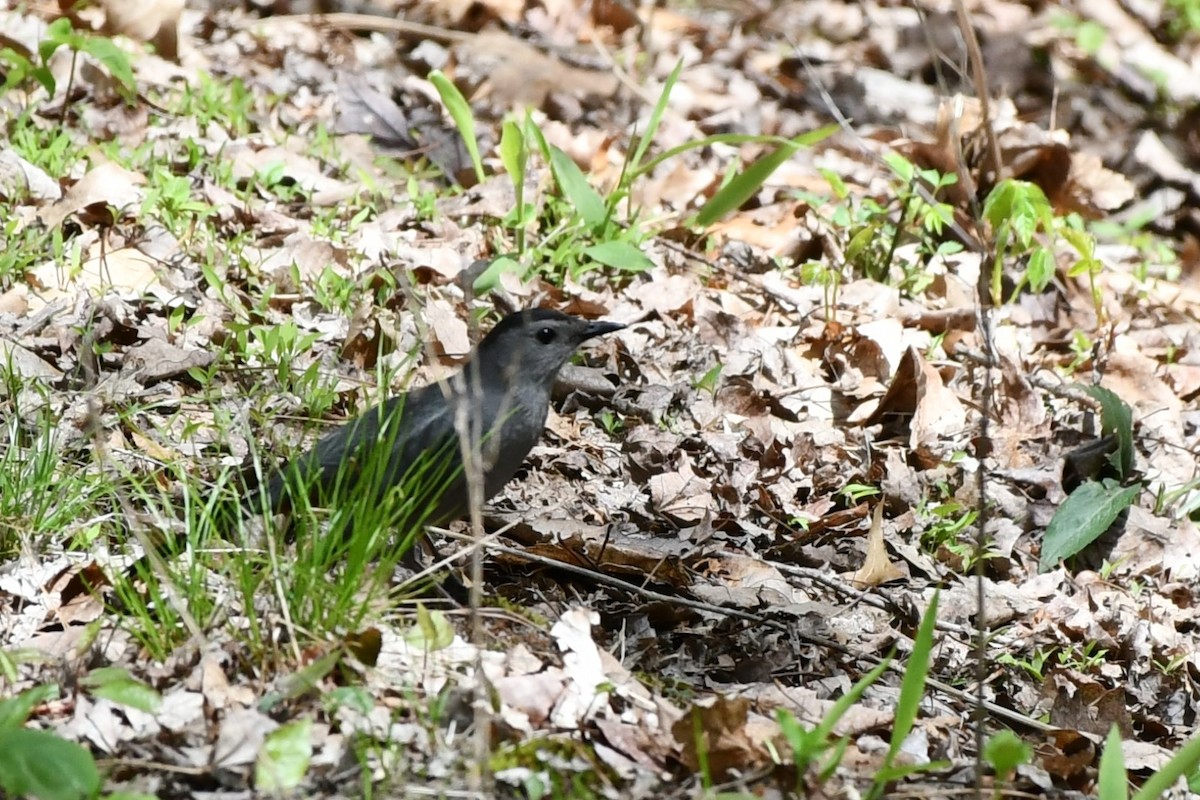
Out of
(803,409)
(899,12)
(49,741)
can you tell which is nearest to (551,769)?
(49,741)

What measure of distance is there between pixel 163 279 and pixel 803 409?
2483 millimetres

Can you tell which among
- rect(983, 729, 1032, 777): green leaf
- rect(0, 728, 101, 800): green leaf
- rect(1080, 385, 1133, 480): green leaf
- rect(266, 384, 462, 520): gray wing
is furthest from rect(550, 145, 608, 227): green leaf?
rect(0, 728, 101, 800): green leaf

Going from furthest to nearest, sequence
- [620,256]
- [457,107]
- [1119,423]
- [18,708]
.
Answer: [457,107], [620,256], [1119,423], [18,708]

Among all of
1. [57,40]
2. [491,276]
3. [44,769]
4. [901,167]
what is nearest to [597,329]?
[491,276]

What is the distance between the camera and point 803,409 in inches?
205

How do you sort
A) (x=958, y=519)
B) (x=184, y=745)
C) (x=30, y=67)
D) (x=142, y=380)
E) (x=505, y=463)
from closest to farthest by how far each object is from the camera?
(x=184, y=745)
(x=505, y=463)
(x=142, y=380)
(x=958, y=519)
(x=30, y=67)

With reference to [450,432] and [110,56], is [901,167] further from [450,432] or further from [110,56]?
[110,56]

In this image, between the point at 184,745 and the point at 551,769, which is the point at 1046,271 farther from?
the point at 184,745

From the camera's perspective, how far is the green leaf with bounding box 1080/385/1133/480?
480 centimetres

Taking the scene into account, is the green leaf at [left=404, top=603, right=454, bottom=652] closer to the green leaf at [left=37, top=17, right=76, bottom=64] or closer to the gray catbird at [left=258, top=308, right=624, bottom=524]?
the gray catbird at [left=258, top=308, right=624, bottom=524]

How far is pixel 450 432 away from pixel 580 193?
6.04 ft

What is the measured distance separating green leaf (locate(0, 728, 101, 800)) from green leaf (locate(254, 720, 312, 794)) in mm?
331

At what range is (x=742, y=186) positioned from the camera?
5.48 m

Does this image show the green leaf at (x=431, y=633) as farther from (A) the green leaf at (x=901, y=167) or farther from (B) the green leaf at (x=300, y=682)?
(A) the green leaf at (x=901, y=167)
